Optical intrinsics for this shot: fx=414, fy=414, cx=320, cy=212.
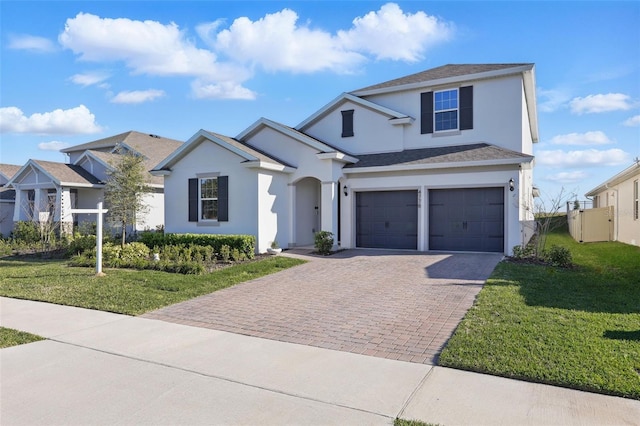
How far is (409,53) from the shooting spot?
14312 mm

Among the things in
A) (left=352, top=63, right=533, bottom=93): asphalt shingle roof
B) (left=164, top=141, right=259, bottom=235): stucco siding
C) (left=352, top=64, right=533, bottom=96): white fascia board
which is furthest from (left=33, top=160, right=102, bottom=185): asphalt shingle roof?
(left=352, top=64, right=533, bottom=96): white fascia board

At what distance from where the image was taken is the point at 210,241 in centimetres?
1422

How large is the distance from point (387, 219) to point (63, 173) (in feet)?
56.4

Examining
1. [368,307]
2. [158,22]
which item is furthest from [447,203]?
[158,22]

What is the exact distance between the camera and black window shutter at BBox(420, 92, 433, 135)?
1664cm

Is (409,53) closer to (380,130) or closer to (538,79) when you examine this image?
(380,130)

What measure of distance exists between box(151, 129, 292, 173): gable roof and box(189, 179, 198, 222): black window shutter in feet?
3.96

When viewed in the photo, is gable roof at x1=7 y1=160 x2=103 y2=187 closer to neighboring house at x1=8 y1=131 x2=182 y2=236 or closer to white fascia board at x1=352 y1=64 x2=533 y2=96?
neighboring house at x1=8 y1=131 x2=182 y2=236

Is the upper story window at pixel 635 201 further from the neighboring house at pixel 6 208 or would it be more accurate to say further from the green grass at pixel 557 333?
the neighboring house at pixel 6 208

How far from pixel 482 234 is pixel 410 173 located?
3.31 m

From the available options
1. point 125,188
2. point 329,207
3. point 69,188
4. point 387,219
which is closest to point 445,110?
point 387,219

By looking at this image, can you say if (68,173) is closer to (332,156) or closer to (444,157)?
(332,156)

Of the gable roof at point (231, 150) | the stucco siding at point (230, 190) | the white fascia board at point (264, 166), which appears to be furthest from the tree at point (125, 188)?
the white fascia board at point (264, 166)

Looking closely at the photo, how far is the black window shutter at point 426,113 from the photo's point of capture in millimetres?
16641
